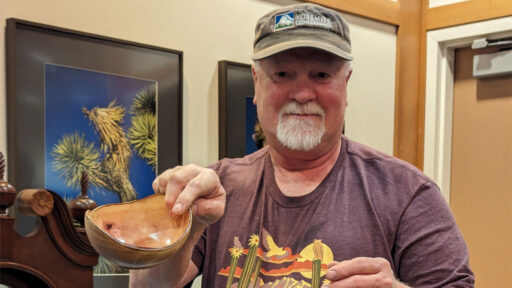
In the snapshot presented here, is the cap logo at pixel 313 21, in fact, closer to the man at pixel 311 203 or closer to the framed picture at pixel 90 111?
the man at pixel 311 203

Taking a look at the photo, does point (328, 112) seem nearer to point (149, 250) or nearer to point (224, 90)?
point (149, 250)

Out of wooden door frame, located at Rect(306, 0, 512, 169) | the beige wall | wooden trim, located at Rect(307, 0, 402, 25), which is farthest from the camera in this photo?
wooden door frame, located at Rect(306, 0, 512, 169)

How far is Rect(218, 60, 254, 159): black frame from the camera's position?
2037 mm

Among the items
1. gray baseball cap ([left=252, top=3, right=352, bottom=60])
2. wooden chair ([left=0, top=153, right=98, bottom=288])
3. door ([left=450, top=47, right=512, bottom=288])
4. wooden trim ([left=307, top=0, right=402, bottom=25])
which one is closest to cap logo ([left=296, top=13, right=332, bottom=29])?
gray baseball cap ([left=252, top=3, right=352, bottom=60])

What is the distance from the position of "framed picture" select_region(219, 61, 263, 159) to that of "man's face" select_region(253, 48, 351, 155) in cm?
86

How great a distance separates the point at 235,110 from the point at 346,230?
3.33 ft

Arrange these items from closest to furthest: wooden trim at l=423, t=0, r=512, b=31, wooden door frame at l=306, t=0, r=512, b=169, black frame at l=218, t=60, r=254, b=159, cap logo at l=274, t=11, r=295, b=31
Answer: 1. cap logo at l=274, t=11, r=295, b=31
2. black frame at l=218, t=60, r=254, b=159
3. wooden trim at l=423, t=0, r=512, b=31
4. wooden door frame at l=306, t=0, r=512, b=169

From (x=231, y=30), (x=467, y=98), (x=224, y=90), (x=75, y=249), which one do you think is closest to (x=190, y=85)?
(x=224, y=90)

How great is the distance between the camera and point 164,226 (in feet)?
3.19

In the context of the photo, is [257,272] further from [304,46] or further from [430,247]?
[304,46]

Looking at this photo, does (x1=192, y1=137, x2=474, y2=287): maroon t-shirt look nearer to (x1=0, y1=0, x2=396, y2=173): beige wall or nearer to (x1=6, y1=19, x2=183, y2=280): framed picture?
(x1=6, y1=19, x2=183, y2=280): framed picture

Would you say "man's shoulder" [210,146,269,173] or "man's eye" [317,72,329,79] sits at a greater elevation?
"man's eye" [317,72,329,79]

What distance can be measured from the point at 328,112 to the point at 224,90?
916 millimetres

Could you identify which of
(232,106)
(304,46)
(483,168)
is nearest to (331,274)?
(304,46)
